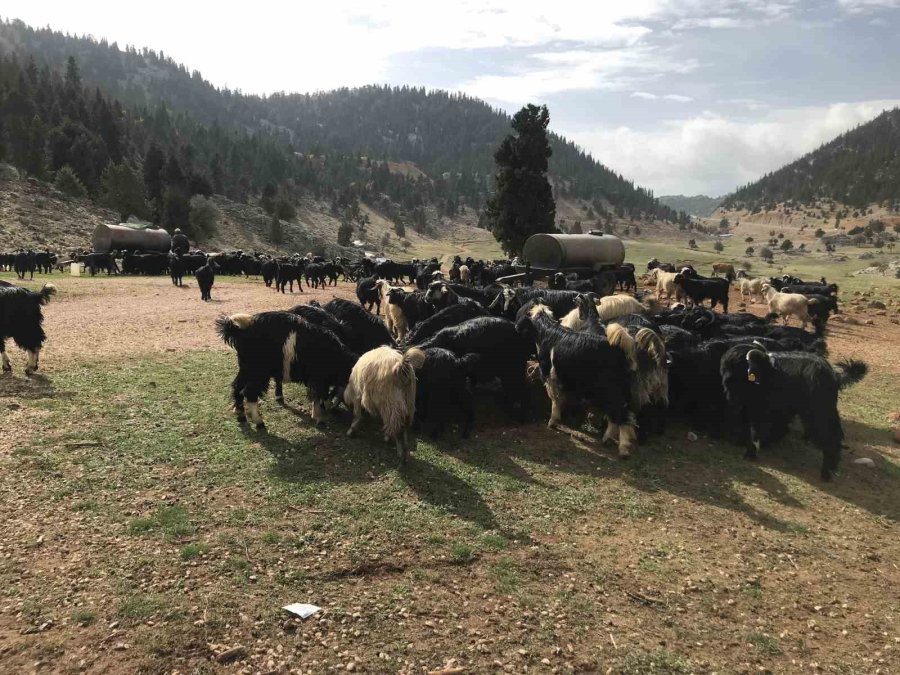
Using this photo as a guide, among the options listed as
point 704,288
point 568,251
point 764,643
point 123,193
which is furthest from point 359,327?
point 123,193

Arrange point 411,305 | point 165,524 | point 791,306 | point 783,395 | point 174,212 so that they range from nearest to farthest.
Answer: point 165,524 < point 783,395 < point 411,305 < point 791,306 < point 174,212

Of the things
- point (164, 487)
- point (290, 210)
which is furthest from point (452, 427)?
point (290, 210)

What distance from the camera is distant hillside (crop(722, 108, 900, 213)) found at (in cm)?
13575

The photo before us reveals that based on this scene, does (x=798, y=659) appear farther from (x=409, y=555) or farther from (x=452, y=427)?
(x=452, y=427)

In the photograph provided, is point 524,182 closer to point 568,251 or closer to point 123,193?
point 568,251

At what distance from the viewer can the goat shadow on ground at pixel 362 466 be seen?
650 cm

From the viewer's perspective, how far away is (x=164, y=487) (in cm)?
645

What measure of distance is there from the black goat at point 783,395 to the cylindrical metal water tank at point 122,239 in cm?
4421

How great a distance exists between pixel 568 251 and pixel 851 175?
16803 centimetres

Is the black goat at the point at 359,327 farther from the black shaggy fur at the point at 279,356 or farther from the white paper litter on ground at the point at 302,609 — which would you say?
the white paper litter on ground at the point at 302,609

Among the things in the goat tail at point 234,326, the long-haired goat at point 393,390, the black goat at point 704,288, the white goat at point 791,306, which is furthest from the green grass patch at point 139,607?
the black goat at point 704,288

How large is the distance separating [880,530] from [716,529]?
6.90ft

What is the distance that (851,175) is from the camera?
492 ft

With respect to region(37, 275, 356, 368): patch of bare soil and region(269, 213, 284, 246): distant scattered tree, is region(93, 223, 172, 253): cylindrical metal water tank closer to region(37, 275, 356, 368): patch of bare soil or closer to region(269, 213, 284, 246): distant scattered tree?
region(37, 275, 356, 368): patch of bare soil
